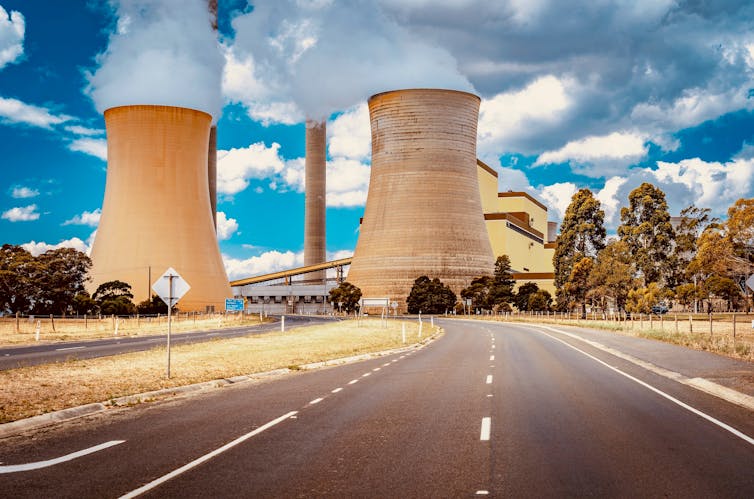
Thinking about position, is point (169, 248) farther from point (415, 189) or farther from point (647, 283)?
point (647, 283)

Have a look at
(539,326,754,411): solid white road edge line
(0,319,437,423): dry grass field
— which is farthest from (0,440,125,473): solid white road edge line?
(539,326,754,411): solid white road edge line

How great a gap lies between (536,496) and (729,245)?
54.3 meters

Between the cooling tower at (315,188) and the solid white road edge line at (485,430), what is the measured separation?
4895 inches

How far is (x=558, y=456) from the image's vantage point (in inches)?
286

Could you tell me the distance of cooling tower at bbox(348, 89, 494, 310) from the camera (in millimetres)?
88875

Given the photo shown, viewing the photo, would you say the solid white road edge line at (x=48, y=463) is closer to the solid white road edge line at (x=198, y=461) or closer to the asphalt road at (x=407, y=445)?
the asphalt road at (x=407, y=445)

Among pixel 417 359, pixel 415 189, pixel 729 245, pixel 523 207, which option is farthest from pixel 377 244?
pixel 417 359

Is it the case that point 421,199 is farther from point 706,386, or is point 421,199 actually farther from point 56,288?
point 706,386

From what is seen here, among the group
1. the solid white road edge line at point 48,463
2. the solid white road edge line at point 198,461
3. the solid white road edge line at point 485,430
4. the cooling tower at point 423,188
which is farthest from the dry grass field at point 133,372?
the cooling tower at point 423,188

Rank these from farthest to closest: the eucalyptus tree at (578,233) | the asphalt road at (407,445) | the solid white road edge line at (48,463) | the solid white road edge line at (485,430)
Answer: the eucalyptus tree at (578,233) < the solid white road edge line at (485,430) < the solid white road edge line at (48,463) < the asphalt road at (407,445)

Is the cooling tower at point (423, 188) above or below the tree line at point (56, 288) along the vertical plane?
above

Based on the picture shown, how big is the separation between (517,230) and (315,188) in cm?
3729

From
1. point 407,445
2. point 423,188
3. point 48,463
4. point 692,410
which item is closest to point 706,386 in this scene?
point 692,410

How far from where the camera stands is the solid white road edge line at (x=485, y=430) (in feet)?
27.3
